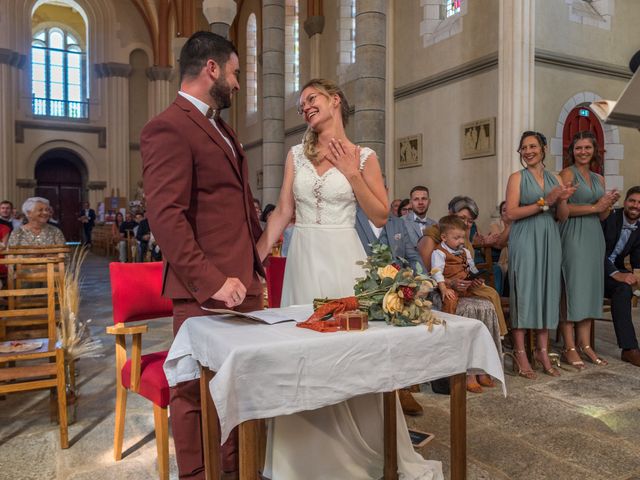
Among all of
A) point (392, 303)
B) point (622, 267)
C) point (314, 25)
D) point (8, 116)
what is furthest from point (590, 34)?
point (8, 116)

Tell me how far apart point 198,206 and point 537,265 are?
115 inches

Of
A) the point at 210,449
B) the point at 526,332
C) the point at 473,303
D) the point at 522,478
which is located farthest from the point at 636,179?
the point at 210,449

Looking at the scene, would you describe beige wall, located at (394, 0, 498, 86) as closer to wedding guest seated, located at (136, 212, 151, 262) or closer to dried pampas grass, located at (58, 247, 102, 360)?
wedding guest seated, located at (136, 212, 151, 262)

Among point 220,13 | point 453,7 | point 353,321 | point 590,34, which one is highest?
point 453,7

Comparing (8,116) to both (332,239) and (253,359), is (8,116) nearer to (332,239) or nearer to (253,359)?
(332,239)

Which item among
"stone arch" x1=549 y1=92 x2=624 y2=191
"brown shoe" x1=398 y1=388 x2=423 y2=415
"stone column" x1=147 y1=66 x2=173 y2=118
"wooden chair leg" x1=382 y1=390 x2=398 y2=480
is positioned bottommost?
"brown shoe" x1=398 y1=388 x2=423 y2=415

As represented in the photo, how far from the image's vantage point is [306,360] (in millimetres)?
1669

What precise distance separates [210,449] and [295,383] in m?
0.39

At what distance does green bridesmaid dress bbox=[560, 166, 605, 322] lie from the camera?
4.44 meters

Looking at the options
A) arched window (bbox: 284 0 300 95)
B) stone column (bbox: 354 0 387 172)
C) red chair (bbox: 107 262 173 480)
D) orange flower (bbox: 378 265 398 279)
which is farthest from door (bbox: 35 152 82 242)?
orange flower (bbox: 378 265 398 279)

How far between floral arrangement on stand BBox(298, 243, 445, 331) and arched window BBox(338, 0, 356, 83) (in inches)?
419

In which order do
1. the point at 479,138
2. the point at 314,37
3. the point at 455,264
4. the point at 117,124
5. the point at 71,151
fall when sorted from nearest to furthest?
the point at 455,264 → the point at 479,138 → the point at 314,37 → the point at 71,151 → the point at 117,124

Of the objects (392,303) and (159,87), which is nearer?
(392,303)

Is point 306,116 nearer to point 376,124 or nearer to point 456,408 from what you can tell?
point 456,408
